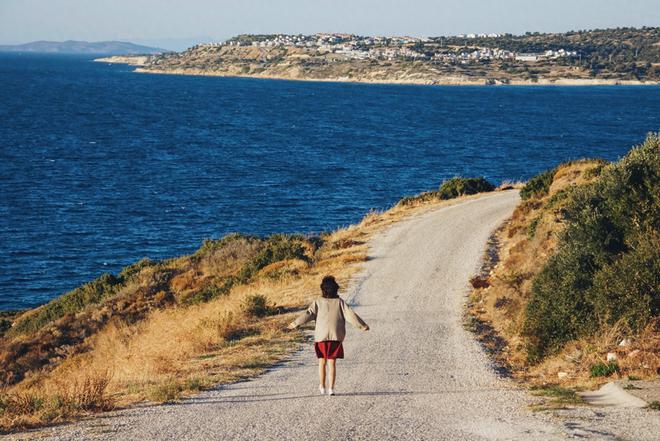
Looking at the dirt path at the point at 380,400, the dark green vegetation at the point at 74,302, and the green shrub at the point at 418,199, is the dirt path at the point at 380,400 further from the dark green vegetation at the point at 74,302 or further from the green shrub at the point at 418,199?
the green shrub at the point at 418,199

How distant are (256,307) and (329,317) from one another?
8.96 m

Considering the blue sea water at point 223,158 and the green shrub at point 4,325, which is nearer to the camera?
the green shrub at point 4,325

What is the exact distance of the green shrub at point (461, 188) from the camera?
44.1m

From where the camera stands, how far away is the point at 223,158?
7925cm

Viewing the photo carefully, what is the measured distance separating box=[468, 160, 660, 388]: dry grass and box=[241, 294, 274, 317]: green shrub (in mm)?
5492

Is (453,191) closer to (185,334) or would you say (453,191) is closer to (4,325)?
(4,325)

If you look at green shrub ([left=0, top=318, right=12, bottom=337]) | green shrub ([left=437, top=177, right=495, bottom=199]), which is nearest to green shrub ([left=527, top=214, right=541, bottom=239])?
green shrub ([left=437, top=177, right=495, bottom=199])

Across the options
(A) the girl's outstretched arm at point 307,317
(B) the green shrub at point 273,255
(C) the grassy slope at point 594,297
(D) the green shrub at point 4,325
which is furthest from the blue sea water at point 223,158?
(A) the girl's outstretched arm at point 307,317

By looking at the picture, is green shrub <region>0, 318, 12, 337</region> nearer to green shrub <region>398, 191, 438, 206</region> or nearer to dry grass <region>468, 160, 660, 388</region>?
dry grass <region>468, 160, 660, 388</region>

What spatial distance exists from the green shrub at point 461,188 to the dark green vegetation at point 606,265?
25.7m

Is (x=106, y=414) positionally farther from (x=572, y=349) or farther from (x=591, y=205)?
(x=591, y=205)

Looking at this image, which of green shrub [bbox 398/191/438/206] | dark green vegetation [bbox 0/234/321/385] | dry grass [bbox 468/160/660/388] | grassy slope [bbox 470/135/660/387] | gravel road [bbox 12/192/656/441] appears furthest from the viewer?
green shrub [bbox 398/191/438/206]

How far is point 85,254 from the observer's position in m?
40.2

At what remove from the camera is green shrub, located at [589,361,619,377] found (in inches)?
491
